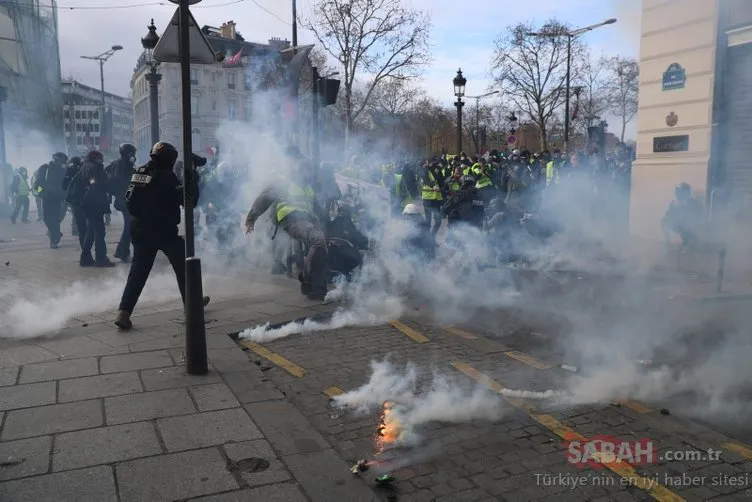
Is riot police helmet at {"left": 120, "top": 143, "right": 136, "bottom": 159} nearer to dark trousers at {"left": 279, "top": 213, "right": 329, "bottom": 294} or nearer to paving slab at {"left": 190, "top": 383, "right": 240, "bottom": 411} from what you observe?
dark trousers at {"left": 279, "top": 213, "right": 329, "bottom": 294}

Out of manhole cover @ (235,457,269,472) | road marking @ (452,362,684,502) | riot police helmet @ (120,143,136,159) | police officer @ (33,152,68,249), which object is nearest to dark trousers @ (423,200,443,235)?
riot police helmet @ (120,143,136,159)

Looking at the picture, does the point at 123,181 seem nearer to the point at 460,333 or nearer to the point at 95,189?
the point at 95,189

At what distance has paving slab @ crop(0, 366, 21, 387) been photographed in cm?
435

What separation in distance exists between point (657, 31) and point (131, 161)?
9.35 metres

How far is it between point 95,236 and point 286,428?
23.2 feet

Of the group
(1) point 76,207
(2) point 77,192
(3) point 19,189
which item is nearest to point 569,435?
(2) point 77,192

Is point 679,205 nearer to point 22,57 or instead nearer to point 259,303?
point 259,303

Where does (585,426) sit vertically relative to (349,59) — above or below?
below

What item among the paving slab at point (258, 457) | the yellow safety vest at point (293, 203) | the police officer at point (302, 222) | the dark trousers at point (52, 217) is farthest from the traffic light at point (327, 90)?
the paving slab at point (258, 457)

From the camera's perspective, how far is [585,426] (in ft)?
12.2

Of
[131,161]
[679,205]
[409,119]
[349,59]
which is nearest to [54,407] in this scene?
[131,161]

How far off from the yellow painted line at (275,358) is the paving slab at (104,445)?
137 cm

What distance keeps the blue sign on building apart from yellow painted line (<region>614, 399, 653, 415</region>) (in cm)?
863

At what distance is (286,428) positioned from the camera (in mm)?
3676
